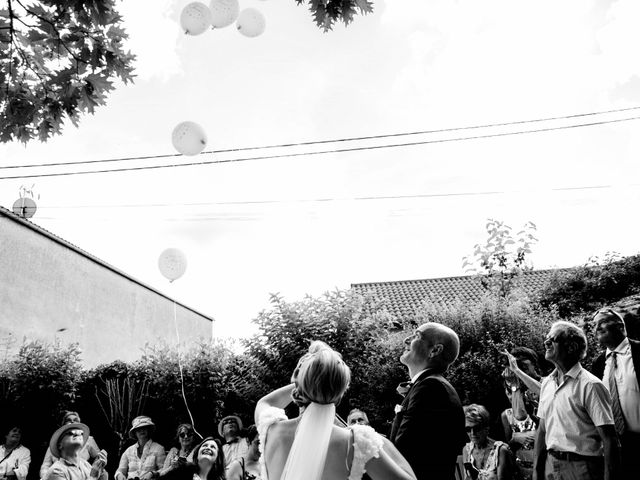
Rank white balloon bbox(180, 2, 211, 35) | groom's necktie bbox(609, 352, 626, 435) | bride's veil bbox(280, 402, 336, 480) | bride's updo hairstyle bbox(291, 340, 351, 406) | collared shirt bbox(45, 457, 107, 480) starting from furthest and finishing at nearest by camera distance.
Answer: collared shirt bbox(45, 457, 107, 480) → white balloon bbox(180, 2, 211, 35) → groom's necktie bbox(609, 352, 626, 435) → bride's updo hairstyle bbox(291, 340, 351, 406) → bride's veil bbox(280, 402, 336, 480)

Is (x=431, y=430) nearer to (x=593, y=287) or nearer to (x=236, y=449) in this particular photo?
(x=236, y=449)

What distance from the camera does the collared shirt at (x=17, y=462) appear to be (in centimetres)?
826

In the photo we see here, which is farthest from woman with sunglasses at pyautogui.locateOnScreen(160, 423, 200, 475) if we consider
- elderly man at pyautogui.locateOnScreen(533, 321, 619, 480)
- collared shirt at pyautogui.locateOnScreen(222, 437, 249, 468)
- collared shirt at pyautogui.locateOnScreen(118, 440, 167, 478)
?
elderly man at pyautogui.locateOnScreen(533, 321, 619, 480)

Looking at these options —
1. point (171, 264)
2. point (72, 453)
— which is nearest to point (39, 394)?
point (171, 264)

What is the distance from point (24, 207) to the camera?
1453 cm

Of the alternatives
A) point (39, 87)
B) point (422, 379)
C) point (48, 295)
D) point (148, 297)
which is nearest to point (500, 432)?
point (422, 379)

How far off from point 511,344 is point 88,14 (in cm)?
615

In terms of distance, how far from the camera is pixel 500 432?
22.0ft

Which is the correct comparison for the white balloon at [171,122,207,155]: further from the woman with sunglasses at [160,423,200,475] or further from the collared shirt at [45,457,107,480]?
the woman with sunglasses at [160,423,200,475]

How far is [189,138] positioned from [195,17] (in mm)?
1681

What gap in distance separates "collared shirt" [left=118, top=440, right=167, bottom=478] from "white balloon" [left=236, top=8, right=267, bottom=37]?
6.27m

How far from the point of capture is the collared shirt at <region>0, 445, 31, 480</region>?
826cm

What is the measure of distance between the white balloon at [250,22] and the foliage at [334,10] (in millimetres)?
1447

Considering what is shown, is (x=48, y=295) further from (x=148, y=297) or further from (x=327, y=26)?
(x=327, y=26)
